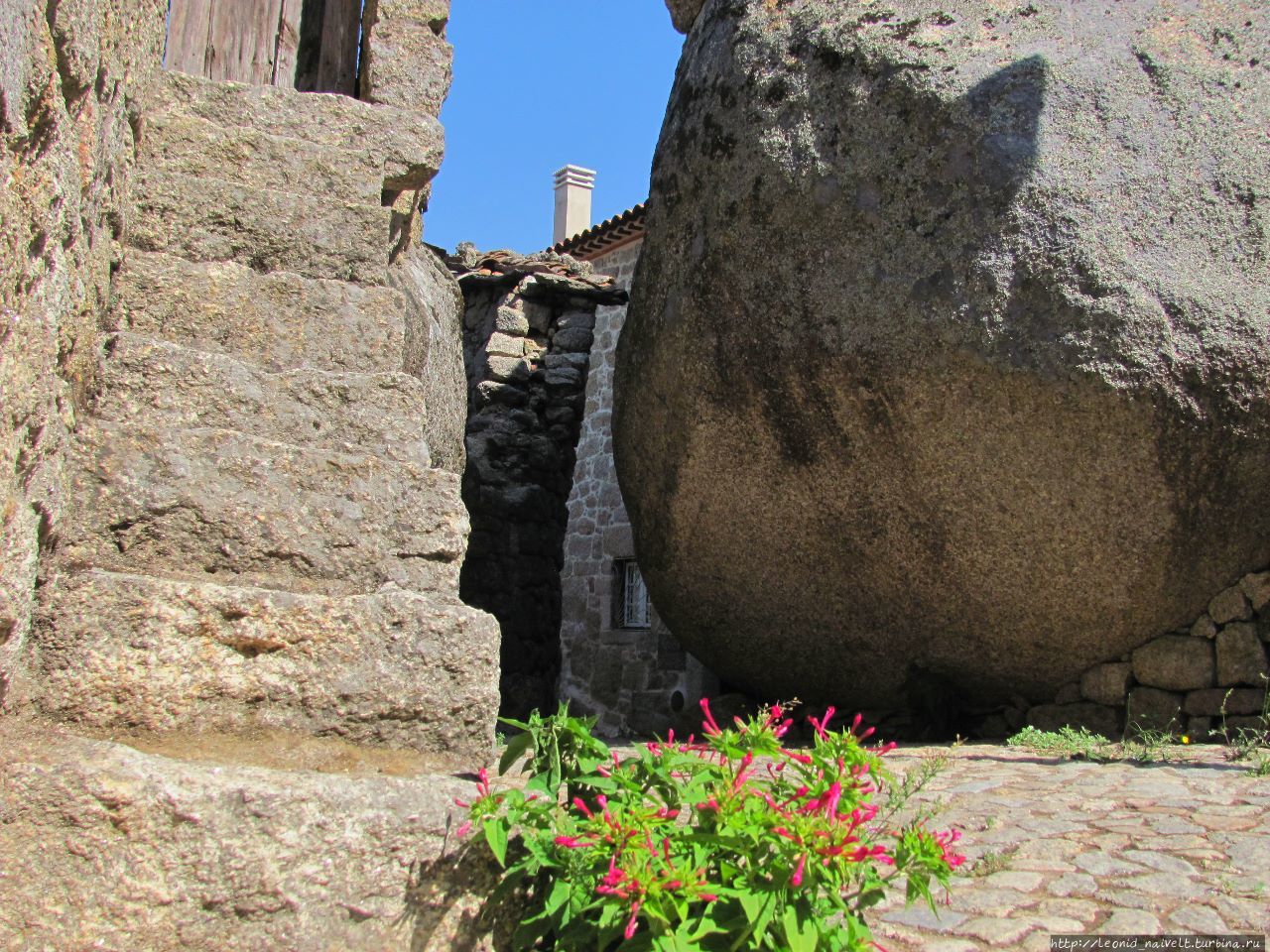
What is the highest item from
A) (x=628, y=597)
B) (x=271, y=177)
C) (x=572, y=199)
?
(x=572, y=199)

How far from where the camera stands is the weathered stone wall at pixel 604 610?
28.8 ft

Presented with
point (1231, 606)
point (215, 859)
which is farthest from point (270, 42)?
point (1231, 606)

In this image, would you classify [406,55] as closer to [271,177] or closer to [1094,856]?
[271,177]

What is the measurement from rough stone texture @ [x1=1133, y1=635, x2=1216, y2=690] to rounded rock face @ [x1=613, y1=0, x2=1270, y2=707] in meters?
0.07

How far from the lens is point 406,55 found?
9.87ft

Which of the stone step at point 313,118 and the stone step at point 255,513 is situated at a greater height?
the stone step at point 313,118

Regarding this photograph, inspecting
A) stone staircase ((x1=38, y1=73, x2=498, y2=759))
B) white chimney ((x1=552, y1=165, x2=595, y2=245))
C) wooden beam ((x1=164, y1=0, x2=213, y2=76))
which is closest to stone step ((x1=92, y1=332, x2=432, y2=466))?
stone staircase ((x1=38, y1=73, x2=498, y2=759))

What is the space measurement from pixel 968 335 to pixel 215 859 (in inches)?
136

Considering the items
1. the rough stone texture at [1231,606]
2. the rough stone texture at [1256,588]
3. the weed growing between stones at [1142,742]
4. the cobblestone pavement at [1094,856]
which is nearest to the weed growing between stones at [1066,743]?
the weed growing between stones at [1142,742]

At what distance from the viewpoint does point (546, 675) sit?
783 centimetres

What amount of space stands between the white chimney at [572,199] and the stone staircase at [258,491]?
13358 mm

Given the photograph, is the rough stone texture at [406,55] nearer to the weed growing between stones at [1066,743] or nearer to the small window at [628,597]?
the weed growing between stones at [1066,743]

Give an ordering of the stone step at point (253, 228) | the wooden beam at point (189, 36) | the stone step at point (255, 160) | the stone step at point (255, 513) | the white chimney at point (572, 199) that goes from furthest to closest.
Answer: the white chimney at point (572, 199) < the wooden beam at point (189, 36) < the stone step at point (255, 160) < the stone step at point (253, 228) < the stone step at point (255, 513)

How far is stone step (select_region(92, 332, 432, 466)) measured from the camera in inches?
77.2
